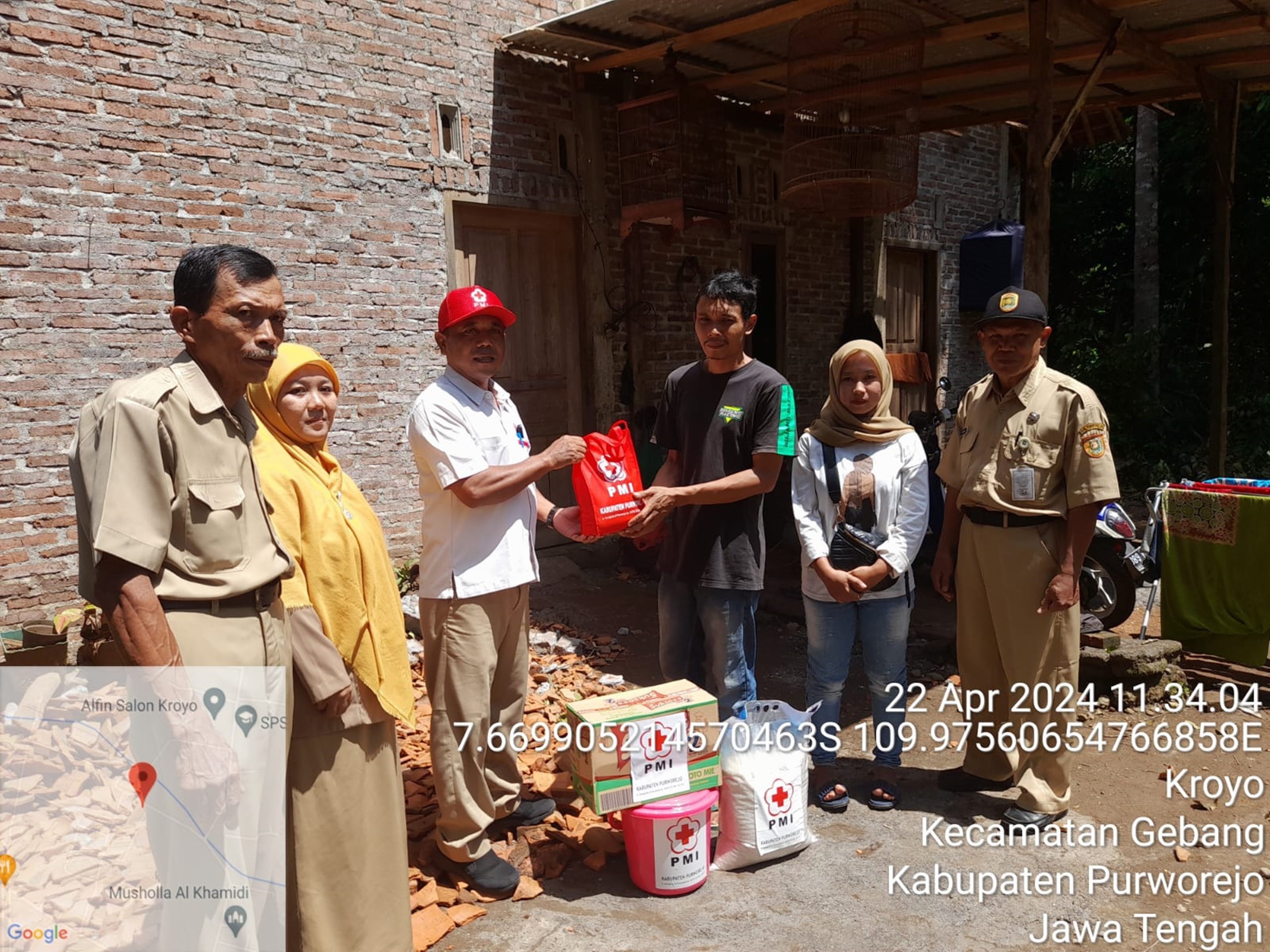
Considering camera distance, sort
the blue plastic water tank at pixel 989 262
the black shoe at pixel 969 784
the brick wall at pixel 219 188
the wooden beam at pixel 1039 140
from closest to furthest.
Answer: the black shoe at pixel 969 784
the brick wall at pixel 219 188
the wooden beam at pixel 1039 140
the blue plastic water tank at pixel 989 262

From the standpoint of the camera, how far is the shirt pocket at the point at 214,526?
2047 mm

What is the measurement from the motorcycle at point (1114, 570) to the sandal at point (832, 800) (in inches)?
109

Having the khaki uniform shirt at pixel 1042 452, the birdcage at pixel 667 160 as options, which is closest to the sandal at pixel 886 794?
the khaki uniform shirt at pixel 1042 452

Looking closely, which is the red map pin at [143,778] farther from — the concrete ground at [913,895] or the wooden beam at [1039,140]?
the wooden beam at [1039,140]

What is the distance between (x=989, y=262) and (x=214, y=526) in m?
11.2

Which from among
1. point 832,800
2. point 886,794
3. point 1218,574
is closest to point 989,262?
point 1218,574

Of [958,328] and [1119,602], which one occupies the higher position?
[958,328]

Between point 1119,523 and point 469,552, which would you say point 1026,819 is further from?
point 1119,523

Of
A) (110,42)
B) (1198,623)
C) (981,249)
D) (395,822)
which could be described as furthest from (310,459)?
(981,249)

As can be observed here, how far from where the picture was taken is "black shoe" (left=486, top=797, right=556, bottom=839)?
11.6ft

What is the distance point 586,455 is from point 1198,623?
396cm

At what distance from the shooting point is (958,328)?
11.9 meters

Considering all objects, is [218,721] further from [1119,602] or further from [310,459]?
[1119,602]

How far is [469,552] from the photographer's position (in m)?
3.14
